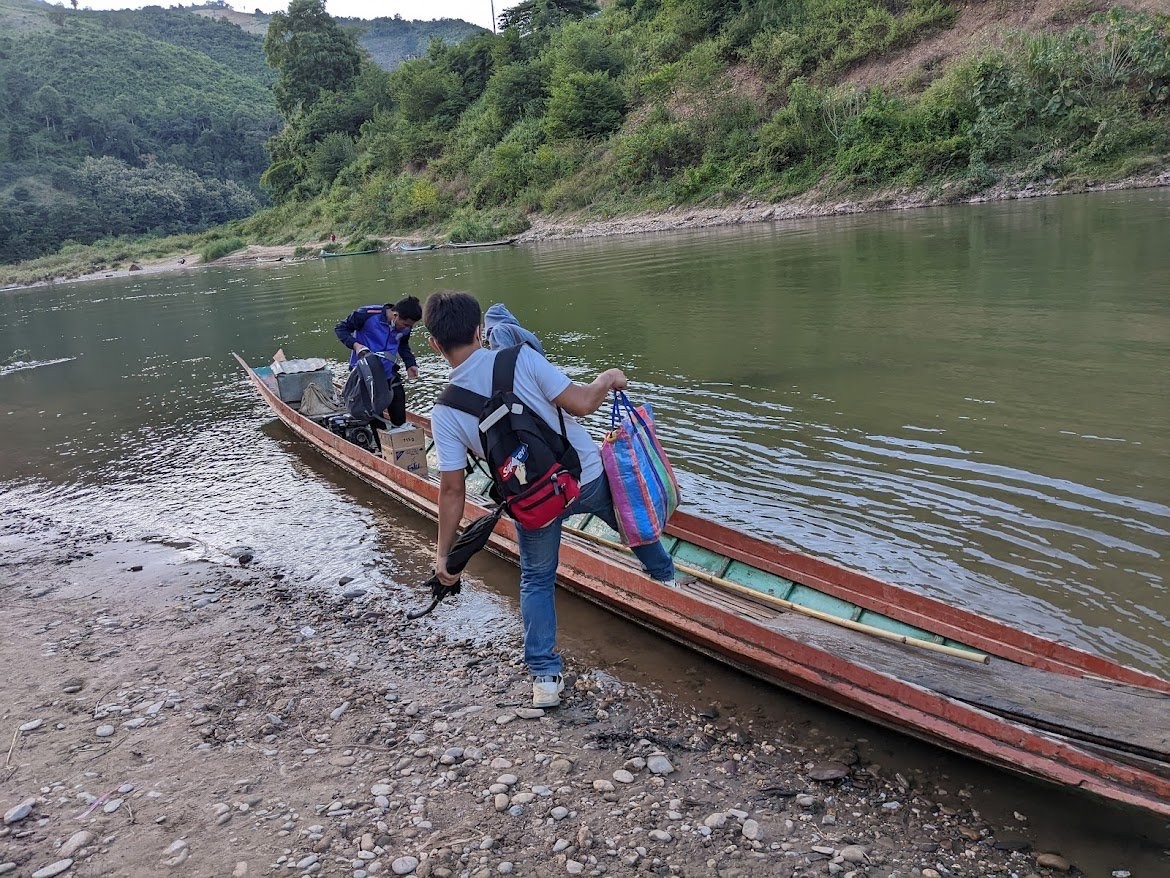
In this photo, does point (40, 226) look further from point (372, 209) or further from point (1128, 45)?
point (1128, 45)

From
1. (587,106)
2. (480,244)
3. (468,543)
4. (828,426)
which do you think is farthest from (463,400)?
(587,106)

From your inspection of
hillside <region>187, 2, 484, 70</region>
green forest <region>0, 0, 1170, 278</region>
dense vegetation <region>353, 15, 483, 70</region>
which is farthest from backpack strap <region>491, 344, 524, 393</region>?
dense vegetation <region>353, 15, 483, 70</region>

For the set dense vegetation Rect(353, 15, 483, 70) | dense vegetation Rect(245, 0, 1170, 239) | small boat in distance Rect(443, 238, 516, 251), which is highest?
dense vegetation Rect(353, 15, 483, 70)

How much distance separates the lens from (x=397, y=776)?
155 inches

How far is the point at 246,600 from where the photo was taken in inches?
250

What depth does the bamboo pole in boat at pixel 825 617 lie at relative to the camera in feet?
13.3

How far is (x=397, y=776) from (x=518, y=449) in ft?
5.92

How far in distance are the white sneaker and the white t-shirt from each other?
4.93ft

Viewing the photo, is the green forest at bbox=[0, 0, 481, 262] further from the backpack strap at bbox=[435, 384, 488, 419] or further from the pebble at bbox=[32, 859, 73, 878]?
the pebble at bbox=[32, 859, 73, 878]

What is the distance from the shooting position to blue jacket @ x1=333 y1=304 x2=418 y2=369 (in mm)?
8289

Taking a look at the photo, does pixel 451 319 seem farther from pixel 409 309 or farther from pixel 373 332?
pixel 373 332

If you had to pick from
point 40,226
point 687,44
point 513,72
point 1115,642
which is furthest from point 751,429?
point 40,226

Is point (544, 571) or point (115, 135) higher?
point (115, 135)

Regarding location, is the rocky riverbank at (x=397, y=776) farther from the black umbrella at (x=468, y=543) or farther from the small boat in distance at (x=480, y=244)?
the small boat in distance at (x=480, y=244)
